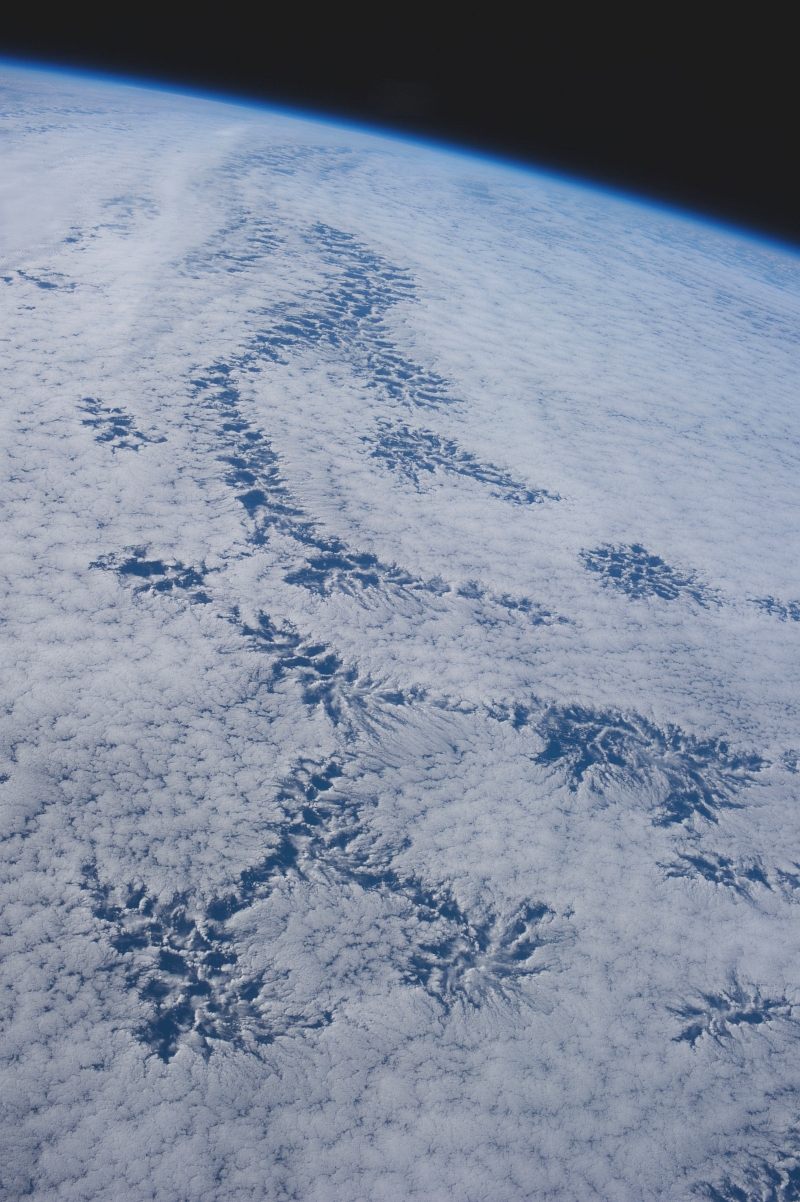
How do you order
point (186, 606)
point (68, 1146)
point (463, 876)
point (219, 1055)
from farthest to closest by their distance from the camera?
point (186, 606)
point (463, 876)
point (219, 1055)
point (68, 1146)

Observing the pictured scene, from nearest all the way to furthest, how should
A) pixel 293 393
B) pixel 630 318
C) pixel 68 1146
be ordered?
1. pixel 68 1146
2. pixel 293 393
3. pixel 630 318

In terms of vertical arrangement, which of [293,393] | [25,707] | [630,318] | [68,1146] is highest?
[630,318]

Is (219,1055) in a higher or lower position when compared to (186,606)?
lower

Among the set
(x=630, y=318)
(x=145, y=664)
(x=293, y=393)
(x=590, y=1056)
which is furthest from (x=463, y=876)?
(x=630, y=318)

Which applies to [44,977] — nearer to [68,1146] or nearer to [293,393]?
[68,1146]

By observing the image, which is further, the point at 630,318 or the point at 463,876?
the point at 630,318

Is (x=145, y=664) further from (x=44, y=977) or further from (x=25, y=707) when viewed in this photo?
(x=44, y=977)

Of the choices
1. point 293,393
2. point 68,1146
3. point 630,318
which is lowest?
point 68,1146

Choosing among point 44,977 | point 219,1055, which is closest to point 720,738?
point 219,1055

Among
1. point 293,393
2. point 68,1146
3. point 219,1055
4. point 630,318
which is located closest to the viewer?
point 68,1146
